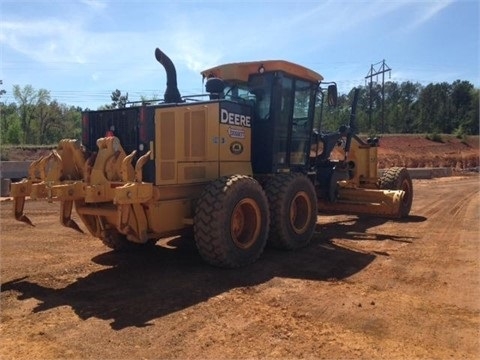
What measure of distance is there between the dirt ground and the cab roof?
114 inches

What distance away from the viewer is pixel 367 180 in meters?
12.0

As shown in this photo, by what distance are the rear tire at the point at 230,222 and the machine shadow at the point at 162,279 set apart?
20cm

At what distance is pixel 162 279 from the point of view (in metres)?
5.87

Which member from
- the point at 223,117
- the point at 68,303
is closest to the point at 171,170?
the point at 223,117

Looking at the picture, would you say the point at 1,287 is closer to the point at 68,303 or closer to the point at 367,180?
the point at 68,303

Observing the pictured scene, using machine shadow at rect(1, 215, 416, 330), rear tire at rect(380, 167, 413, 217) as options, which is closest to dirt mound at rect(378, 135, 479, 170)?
rear tire at rect(380, 167, 413, 217)

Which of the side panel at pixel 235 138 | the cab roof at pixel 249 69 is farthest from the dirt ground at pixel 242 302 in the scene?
the cab roof at pixel 249 69

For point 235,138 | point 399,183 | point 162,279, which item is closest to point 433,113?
point 399,183

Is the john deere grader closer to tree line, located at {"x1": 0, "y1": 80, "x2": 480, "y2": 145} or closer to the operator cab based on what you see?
the operator cab

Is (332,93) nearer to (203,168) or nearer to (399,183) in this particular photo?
(203,168)

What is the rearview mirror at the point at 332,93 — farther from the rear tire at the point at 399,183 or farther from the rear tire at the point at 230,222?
the rear tire at the point at 399,183

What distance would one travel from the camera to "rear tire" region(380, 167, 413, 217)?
1184cm

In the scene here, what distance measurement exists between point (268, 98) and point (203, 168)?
6.22 ft

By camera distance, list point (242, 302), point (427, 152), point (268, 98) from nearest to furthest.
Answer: point (242, 302) → point (268, 98) → point (427, 152)
